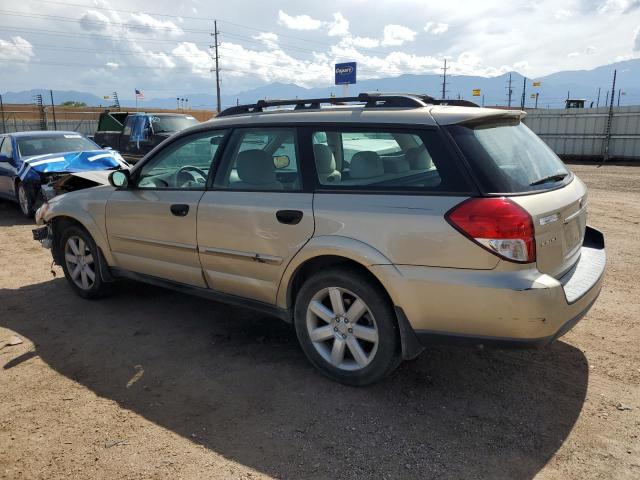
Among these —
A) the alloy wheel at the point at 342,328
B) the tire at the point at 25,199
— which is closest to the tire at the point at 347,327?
the alloy wheel at the point at 342,328

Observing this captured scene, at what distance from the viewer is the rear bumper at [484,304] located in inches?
106

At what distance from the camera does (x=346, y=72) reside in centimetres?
3416

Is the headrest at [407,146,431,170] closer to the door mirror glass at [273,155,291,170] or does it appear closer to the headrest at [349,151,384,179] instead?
the headrest at [349,151,384,179]

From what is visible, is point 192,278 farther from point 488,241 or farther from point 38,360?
point 488,241

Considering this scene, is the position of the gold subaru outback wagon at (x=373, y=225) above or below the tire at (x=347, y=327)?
above

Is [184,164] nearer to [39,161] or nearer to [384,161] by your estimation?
[384,161]

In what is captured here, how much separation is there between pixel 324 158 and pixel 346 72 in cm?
3253

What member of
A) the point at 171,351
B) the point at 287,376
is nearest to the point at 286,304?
the point at 287,376

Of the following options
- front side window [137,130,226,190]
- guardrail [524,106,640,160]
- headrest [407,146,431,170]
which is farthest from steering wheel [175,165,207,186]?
guardrail [524,106,640,160]

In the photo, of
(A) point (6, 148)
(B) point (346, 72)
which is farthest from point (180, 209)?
(B) point (346, 72)

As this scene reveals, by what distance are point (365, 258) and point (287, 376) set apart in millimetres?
1073

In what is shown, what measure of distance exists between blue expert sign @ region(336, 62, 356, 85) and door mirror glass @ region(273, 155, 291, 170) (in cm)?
3204

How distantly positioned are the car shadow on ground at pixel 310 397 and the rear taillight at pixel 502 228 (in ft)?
3.31

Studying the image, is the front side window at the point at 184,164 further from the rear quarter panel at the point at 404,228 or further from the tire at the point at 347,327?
the tire at the point at 347,327
